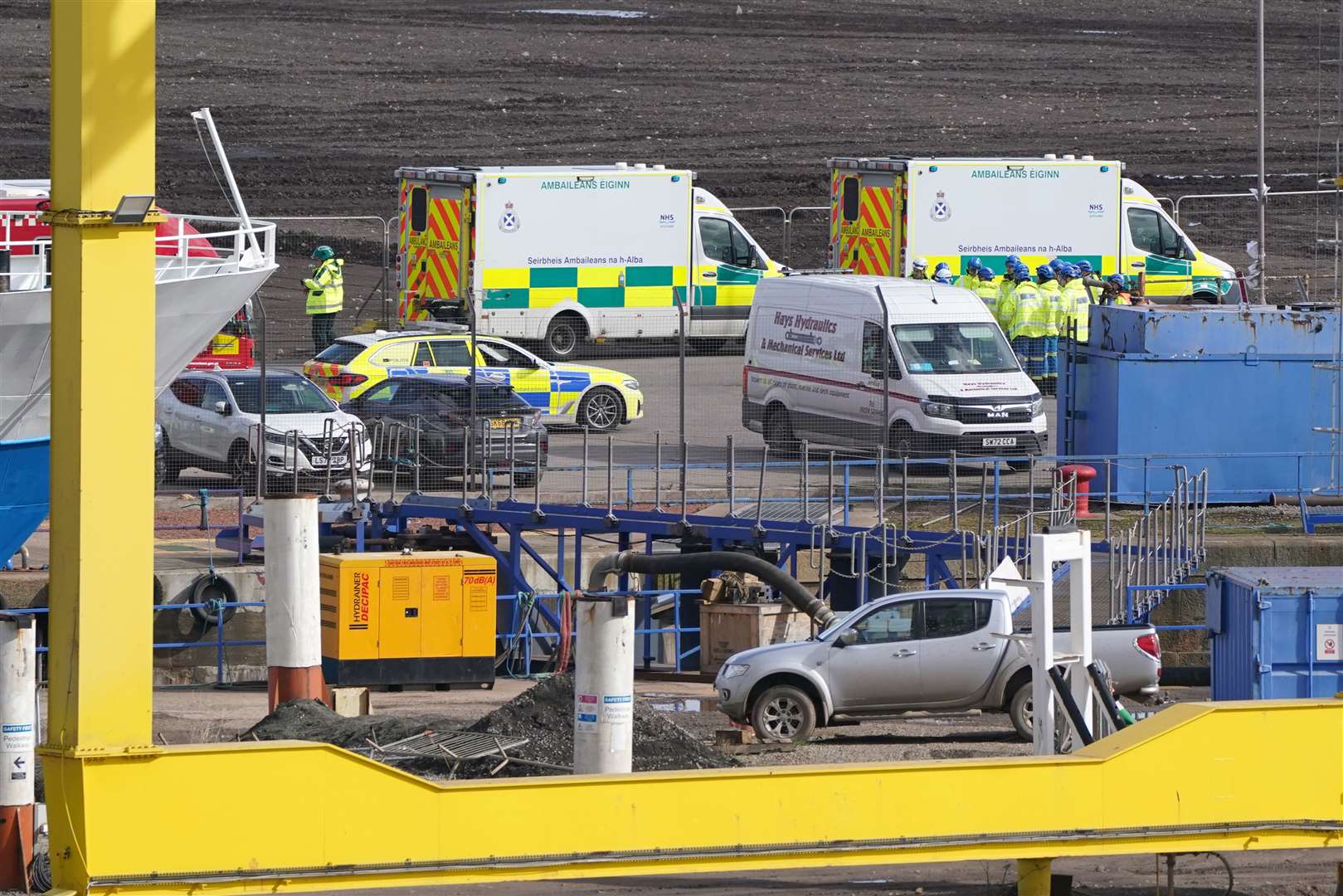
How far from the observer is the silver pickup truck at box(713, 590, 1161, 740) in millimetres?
16781

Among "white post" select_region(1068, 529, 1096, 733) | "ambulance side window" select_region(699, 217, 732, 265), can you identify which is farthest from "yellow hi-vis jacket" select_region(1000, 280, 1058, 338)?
"white post" select_region(1068, 529, 1096, 733)

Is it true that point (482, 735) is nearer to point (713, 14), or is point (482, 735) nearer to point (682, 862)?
point (682, 862)

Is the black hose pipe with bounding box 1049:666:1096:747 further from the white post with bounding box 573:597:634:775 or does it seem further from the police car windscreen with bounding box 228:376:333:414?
the police car windscreen with bounding box 228:376:333:414

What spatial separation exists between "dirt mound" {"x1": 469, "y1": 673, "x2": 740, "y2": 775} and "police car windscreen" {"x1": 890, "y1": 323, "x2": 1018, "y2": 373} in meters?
9.75

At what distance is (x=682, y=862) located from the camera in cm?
1013

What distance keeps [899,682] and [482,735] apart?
3.80m

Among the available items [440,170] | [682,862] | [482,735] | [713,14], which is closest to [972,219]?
[440,170]

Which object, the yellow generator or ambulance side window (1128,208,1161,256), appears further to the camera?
ambulance side window (1128,208,1161,256)

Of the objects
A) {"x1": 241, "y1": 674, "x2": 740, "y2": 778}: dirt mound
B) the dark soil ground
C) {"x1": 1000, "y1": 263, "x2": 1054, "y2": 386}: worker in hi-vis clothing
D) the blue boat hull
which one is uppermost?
the dark soil ground

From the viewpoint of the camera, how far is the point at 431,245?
32.2 meters

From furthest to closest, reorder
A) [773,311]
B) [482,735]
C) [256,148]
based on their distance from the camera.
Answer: [256,148] < [773,311] < [482,735]

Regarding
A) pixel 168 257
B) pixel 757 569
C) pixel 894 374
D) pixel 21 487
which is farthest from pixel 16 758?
pixel 894 374

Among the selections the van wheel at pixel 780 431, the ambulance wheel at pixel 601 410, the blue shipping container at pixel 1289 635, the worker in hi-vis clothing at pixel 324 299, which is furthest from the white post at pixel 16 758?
the worker in hi-vis clothing at pixel 324 299

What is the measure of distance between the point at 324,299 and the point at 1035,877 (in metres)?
21.7
